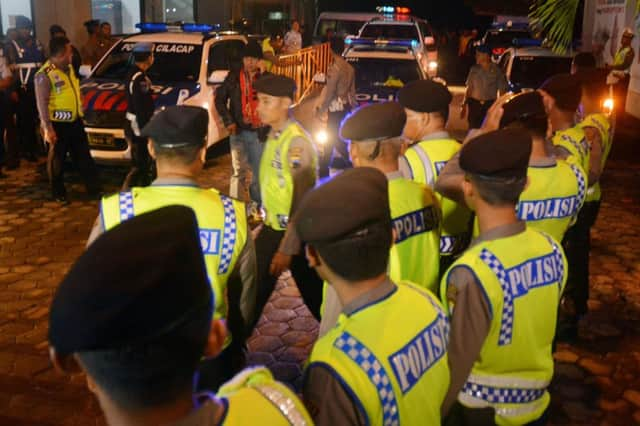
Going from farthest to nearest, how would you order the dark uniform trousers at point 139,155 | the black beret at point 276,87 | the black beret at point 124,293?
the dark uniform trousers at point 139,155 → the black beret at point 276,87 → the black beret at point 124,293

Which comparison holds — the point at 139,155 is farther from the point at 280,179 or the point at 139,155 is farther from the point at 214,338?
the point at 214,338

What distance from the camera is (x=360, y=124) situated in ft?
11.1

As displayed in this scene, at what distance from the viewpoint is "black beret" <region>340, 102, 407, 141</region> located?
11.0 feet

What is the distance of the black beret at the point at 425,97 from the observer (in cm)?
428

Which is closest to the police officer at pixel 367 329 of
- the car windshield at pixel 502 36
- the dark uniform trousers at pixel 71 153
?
the dark uniform trousers at pixel 71 153

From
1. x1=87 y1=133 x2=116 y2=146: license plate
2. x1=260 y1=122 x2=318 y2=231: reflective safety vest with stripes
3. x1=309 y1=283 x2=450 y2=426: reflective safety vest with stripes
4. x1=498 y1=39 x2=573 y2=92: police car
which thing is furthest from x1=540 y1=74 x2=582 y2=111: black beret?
x1=498 y1=39 x2=573 y2=92: police car

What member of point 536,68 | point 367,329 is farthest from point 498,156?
point 536,68

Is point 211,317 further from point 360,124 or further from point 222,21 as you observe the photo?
point 222,21

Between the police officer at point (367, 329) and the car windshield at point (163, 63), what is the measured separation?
8.71 metres

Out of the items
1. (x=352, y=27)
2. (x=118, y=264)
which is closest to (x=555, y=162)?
(x=118, y=264)

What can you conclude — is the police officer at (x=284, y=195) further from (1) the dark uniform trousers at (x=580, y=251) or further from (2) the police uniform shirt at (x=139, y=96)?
(2) the police uniform shirt at (x=139, y=96)

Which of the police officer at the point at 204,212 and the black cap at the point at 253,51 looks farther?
the black cap at the point at 253,51

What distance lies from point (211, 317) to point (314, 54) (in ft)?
44.1

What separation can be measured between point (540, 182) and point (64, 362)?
2703 mm
